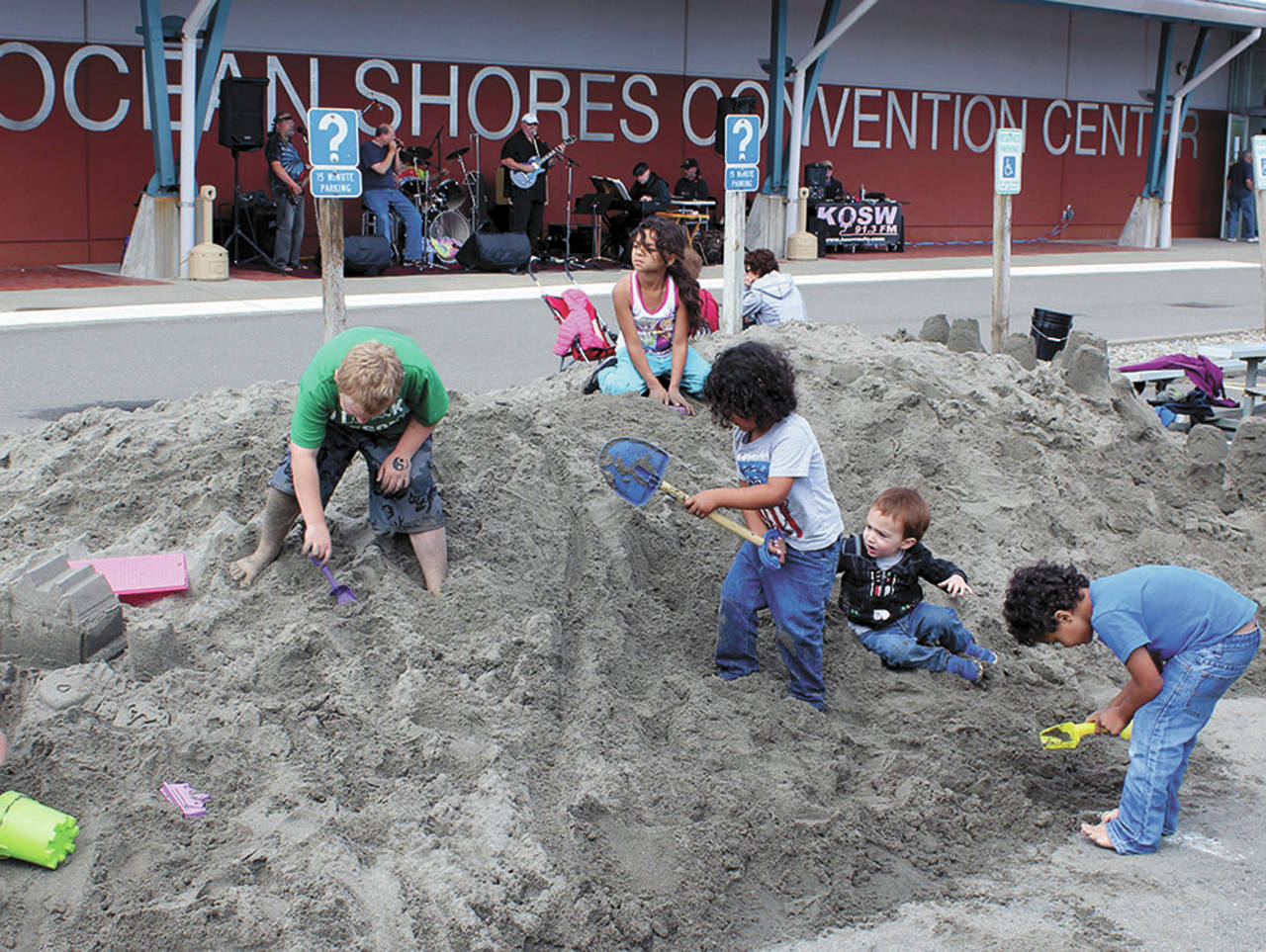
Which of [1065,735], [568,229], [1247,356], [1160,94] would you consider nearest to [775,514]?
[1065,735]

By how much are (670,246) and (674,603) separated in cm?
240

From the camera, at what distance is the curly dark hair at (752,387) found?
459 cm

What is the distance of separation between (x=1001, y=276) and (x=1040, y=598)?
7.42m

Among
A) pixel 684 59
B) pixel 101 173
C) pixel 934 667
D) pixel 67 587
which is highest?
pixel 684 59

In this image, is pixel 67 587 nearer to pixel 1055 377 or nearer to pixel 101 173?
pixel 1055 377

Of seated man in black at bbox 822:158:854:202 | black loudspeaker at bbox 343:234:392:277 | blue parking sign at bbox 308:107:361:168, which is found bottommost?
black loudspeaker at bbox 343:234:392:277

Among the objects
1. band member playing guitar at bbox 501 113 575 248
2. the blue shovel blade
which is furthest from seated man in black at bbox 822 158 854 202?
the blue shovel blade

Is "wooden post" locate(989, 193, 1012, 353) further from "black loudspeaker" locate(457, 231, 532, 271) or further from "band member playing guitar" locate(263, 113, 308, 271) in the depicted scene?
"band member playing guitar" locate(263, 113, 308, 271)

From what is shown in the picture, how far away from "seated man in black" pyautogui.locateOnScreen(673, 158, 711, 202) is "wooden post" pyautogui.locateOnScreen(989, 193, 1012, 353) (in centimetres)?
996

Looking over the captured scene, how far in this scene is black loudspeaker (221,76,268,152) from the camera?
1605 cm

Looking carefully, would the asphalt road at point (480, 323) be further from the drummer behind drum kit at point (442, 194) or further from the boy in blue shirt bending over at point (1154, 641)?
the boy in blue shirt bending over at point (1154, 641)

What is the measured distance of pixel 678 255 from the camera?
23.5 ft

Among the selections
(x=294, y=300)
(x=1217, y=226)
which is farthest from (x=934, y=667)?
(x=1217, y=226)

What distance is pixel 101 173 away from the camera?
1728 cm
